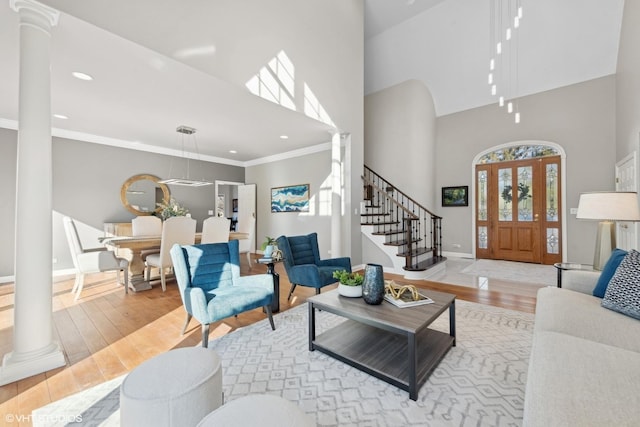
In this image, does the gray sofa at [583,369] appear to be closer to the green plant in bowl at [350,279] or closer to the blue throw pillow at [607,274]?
the blue throw pillow at [607,274]

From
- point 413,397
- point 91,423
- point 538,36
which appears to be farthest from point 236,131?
point 538,36

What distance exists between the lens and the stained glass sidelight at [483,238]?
20.9 ft

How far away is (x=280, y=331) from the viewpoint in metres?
2.65

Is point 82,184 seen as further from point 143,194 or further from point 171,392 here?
point 171,392

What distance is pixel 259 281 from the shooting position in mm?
2725

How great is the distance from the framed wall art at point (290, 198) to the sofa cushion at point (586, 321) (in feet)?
16.6

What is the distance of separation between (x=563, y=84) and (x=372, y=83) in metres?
3.97

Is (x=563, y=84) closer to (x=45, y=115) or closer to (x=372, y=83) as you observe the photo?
(x=372, y=83)

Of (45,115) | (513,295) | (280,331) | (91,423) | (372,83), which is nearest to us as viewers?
(91,423)

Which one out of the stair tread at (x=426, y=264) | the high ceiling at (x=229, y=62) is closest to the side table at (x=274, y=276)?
the high ceiling at (x=229, y=62)

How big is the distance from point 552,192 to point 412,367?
6019 mm

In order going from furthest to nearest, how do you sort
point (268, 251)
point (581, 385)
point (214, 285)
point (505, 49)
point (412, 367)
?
point (505, 49), point (268, 251), point (214, 285), point (412, 367), point (581, 385)

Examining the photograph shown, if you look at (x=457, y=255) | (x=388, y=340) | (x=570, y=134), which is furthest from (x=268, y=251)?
(x=570, y=134)

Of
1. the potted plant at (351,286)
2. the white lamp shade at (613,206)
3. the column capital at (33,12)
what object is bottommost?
the potted plant at (351,286)
